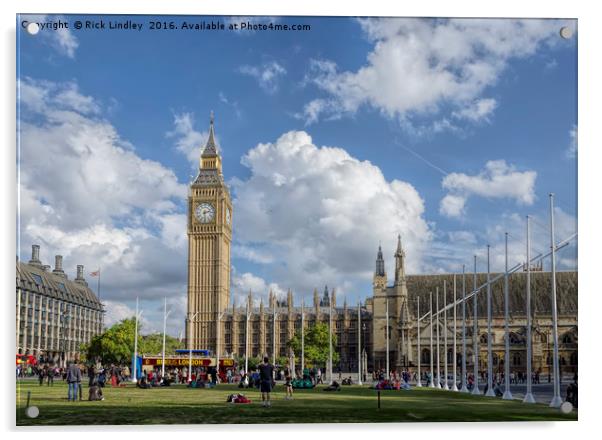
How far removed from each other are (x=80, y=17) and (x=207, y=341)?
119522 mm

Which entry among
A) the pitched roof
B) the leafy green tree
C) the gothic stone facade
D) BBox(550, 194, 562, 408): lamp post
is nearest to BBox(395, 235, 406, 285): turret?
the gothic stone facade

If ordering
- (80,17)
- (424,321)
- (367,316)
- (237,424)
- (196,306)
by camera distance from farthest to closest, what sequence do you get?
(196,306) → (367,316) → (424,321) → (80,17) → (237,424)

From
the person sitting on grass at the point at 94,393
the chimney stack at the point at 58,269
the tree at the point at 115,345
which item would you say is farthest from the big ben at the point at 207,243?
the person sitting on grass at the point at 94,393

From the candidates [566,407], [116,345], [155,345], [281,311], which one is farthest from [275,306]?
[566,407]

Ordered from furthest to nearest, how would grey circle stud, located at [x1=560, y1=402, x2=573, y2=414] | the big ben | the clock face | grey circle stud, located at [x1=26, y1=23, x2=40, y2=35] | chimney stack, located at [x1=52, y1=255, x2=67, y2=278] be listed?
the clock face
the big ben
chimney stack, located at [x1=52, y1=255, x2=67, y2=278]
grey circle stud, located at [x1=560, y1=402, x2=573, y2=414]
grey circle stud, located at [x1=26, y1=23, x2=40, y2=35]

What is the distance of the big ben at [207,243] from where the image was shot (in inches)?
5586

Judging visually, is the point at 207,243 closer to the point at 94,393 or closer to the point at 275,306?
the point at 275,306

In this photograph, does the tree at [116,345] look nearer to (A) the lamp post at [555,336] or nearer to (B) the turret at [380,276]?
(B) the turret at [380,276]

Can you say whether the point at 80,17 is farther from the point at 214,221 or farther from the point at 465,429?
the point at 214,221

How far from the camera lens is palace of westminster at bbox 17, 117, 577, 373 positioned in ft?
308

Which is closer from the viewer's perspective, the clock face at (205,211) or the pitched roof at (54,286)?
the pitched roof at (54,286)

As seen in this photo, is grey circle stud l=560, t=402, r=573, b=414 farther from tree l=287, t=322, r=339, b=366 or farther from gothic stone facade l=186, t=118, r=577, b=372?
gothic stone facade l=186, t=118, r=577, b=372

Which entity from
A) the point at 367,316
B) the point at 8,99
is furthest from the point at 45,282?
the point at 8,99
